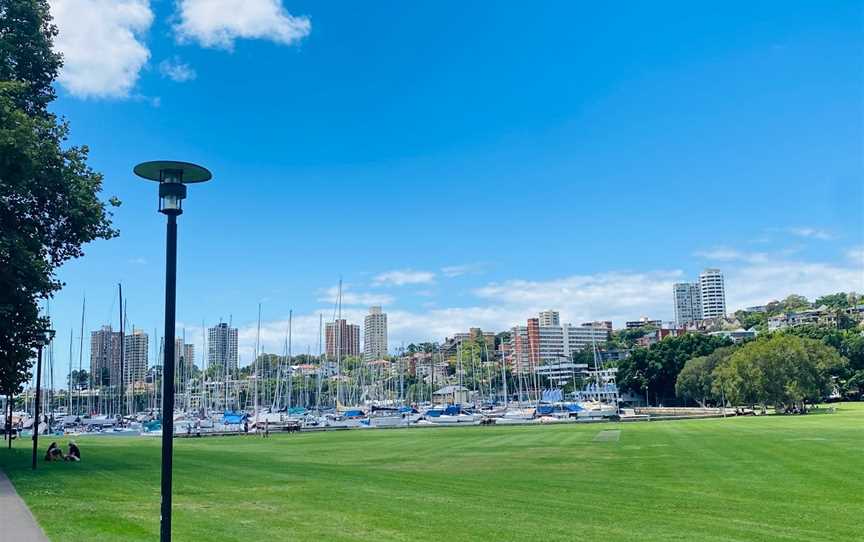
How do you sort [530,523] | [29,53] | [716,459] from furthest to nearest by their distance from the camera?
[716,459]
[29,53]
[530,523]

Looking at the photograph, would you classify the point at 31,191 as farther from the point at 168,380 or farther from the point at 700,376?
the point at 700,376

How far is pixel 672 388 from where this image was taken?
137 metres

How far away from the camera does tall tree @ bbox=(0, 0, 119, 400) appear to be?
26266 millimetres

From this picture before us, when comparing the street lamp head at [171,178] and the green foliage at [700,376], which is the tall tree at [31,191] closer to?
the street lamp head at [171,178]

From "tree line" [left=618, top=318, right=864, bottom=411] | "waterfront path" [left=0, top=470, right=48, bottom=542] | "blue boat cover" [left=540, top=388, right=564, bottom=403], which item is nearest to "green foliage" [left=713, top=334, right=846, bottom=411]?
"tree line" [left=618, top=318, right=864, bottom=411]

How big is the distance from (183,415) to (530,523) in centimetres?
11312

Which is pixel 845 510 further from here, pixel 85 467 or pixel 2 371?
pixel 2 371

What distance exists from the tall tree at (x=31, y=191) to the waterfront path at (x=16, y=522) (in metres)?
9.08

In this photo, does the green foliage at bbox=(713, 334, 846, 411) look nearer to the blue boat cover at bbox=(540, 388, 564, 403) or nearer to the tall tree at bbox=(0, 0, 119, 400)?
the blue boat cover at bbox=(540, 388, 564, 403)

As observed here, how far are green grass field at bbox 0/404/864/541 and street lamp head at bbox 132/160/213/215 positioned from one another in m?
7.20

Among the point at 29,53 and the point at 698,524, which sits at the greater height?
the point at 29,53

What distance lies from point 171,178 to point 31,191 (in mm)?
21275

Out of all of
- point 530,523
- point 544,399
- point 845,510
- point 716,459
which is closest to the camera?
point 530,523

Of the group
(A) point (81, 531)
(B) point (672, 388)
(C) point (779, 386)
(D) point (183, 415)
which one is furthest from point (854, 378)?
(A) point (81, 531)
